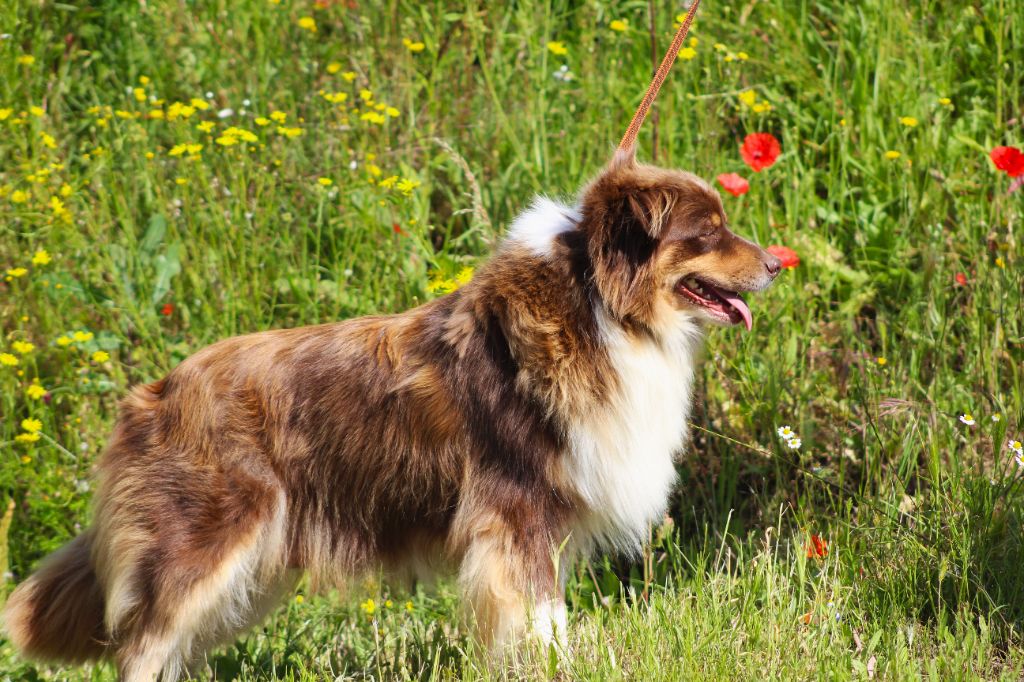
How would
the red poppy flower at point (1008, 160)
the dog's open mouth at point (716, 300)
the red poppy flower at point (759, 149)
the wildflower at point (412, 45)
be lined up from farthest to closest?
the wildflower at point (412, 45) → the red poppy flower at point (759, 149) → the red poppy flower at point (1008, 160) → the dog's open mouth at point (716, 300)

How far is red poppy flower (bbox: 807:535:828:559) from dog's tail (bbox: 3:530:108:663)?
2.52m

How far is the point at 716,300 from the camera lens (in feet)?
12.5

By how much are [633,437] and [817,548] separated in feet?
3.23

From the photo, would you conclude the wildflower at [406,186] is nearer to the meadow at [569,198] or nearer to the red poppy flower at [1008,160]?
the meadow at [569,198]

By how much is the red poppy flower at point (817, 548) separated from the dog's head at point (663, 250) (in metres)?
0.94

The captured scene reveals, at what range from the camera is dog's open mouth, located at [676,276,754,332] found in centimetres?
372

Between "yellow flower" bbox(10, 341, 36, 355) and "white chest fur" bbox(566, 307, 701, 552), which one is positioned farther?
"yellow flower" bbox(10, 341, 36, 355)

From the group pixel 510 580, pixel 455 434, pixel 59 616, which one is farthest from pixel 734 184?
pixel 59 616

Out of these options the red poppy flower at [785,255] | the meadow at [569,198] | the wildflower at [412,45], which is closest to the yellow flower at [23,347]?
the meadow at [569,198]

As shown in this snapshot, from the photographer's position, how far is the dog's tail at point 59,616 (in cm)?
390

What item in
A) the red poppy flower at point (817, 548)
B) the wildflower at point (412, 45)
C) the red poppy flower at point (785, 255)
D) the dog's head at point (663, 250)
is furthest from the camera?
the wildflower at point (412, 45)

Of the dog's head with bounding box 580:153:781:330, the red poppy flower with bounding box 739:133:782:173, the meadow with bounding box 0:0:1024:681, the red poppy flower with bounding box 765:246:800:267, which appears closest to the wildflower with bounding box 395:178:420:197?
the meadow with bounding box 0:0:1024:681

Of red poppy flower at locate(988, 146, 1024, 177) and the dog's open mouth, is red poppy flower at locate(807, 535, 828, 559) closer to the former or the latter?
the dog's open mouth

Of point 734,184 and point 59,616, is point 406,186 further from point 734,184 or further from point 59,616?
point 59,616
